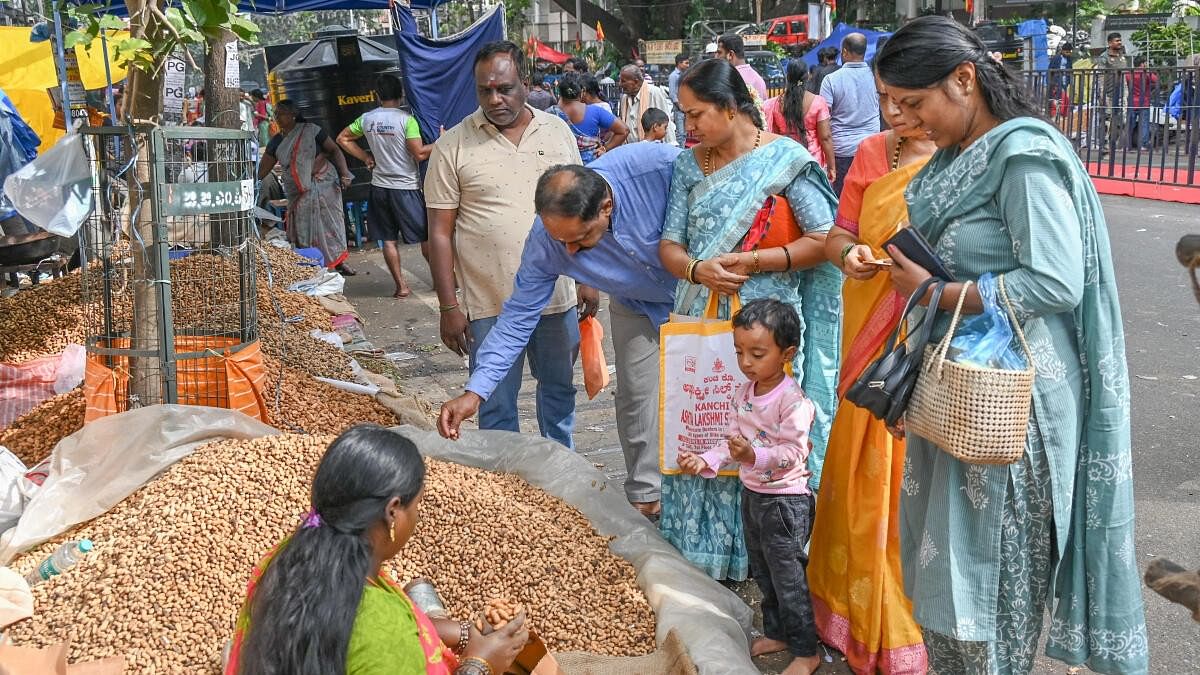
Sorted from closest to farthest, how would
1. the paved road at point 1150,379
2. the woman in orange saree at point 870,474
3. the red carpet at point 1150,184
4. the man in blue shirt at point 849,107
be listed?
the woman in orange saree at point 870,474 < the paved road at point 1150,379 < the man in blue shirt at point 849,107 < the red carpet at point 1150,184

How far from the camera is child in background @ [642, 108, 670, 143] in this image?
31.8 feet

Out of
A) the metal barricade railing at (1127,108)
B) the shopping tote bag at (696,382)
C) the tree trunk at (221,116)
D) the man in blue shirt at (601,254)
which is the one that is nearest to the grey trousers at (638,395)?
the man in blue shirt at (601,254)

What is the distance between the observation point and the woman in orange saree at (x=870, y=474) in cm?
297

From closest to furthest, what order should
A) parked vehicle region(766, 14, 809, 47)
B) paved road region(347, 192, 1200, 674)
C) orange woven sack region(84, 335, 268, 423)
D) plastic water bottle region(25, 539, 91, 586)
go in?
plastic water bottle region(25, 539, 91, 586) < paved road region(347, 192, 1200, 674) < orange woven sack region(84, 335, 268, 423) < parked vehicle region(766, 14, 809, 47)

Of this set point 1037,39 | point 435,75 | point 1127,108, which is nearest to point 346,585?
point 435,75

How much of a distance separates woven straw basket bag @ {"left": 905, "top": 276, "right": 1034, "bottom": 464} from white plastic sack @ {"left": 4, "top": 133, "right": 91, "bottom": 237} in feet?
10.0

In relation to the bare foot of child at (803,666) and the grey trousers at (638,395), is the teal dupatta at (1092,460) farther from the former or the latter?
the grey trousers at (638,395)

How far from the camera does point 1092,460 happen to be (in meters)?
2.22

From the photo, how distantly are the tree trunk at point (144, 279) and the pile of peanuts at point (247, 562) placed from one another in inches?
23.0

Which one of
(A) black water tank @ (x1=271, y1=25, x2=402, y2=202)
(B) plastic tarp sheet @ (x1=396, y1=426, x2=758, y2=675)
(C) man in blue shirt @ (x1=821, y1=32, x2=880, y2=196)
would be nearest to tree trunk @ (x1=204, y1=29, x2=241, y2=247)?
(B) plastic tarp sheet @ (x1=396, y1=426, x2=758, y2=675)

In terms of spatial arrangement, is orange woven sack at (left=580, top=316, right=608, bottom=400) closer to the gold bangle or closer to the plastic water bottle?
the plastic water bottle

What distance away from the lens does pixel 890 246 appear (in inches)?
90.0

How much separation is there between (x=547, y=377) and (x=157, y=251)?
4.85 feet

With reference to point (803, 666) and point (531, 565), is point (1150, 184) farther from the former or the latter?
point (531, 565)
